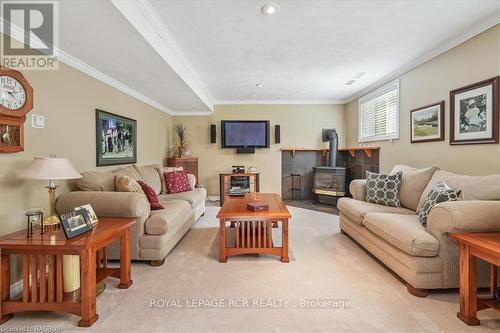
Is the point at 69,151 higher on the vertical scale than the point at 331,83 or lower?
lower

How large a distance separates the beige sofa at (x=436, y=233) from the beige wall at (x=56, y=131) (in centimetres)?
322

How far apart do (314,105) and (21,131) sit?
5438mm

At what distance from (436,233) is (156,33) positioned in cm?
301

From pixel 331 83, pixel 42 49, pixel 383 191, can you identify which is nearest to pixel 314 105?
pixel 331 83

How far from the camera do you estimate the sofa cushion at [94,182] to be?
2.84 meters

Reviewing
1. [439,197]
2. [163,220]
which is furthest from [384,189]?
[163,220]

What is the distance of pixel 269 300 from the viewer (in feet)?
6.67

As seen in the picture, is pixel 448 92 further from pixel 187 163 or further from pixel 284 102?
pixel 187 163

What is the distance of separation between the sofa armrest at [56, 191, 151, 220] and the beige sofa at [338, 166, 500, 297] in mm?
2354

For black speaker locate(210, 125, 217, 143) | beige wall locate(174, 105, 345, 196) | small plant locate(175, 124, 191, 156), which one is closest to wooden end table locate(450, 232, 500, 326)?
beige wall locate(174, 105, 345, 196)

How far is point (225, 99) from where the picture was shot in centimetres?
609

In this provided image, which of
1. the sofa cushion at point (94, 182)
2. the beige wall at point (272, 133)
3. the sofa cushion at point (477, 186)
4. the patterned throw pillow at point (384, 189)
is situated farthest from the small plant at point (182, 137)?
the sofa cushion at point (477, 186)

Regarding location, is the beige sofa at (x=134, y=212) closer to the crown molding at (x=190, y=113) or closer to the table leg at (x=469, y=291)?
the table leg at (x=469, y=291)

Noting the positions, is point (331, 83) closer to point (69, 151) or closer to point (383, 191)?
point (383, 191)
